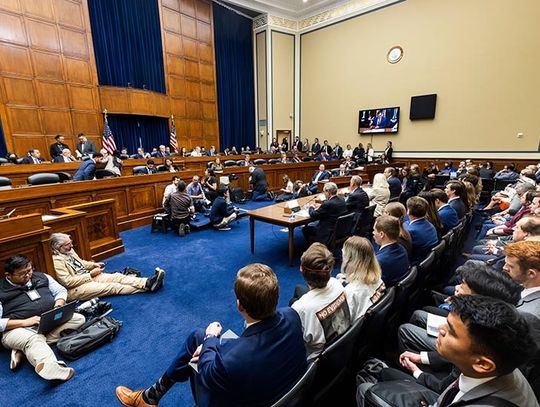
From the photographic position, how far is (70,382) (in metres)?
2.02

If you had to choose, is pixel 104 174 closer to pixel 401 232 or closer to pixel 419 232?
pixel 401 232

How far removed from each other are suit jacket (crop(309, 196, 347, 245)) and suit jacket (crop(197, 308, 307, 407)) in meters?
2.73

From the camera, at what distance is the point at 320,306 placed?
1526mm

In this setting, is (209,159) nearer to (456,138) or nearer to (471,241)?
(471,241)

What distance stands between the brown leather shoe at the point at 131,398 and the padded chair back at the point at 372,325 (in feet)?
4.43

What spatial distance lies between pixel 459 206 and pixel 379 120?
28.5ft

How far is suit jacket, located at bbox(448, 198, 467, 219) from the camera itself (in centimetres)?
353

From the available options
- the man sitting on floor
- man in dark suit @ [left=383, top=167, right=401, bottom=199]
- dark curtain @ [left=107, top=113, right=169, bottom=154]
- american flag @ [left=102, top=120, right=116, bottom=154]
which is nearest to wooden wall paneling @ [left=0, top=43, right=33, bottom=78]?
american flag @ [left=102, top=120, right=116, bottom=154]

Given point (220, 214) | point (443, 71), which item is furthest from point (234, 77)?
point (220, 214)

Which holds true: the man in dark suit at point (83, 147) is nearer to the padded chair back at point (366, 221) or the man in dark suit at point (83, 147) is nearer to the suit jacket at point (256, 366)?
the padded chair back at point (366, 221)

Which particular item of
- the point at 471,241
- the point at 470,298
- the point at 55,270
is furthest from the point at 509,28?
the point at 55,270

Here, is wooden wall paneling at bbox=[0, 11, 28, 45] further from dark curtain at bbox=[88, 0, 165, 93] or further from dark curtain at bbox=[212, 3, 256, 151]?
dark curtain at bbox=[212, 3, 256, 151]

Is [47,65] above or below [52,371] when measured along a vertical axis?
above

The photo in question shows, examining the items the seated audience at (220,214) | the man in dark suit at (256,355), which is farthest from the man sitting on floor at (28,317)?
the seated audience at (220,214)
